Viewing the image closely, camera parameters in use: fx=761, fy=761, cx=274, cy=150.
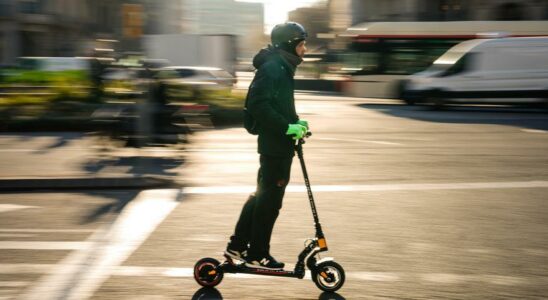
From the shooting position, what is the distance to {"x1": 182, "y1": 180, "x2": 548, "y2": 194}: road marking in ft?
28.1

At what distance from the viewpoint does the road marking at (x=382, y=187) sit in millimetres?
8555

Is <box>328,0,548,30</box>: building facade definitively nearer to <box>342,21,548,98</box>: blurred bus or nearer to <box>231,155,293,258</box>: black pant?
<box>342,21,548,98</box>: blurred bus

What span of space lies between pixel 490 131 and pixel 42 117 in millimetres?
9253

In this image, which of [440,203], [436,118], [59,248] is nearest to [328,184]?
[440,203]

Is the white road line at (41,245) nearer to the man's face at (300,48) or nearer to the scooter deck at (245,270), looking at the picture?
the scooter deck at (245,270)

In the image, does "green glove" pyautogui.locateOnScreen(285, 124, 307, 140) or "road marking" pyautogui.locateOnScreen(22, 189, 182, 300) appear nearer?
Answer: "green glove" pyautogui.locateOnScreen(285, 124, 307, 140)

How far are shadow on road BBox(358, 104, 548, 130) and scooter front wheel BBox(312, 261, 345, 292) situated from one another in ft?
41.1

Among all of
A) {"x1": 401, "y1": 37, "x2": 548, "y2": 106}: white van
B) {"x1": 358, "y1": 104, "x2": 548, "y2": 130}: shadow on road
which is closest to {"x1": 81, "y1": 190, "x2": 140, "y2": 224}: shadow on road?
{"x1": 358, "y1": 104, "x2": 548, "y2": 130}: shadow on road

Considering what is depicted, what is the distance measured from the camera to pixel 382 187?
345 inches

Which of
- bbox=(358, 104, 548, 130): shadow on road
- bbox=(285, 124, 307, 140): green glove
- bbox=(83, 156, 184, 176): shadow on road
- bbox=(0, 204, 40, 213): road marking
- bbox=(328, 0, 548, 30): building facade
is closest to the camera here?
bbox=(285, 124, 307, 140): green glove

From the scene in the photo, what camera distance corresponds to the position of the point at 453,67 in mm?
22078

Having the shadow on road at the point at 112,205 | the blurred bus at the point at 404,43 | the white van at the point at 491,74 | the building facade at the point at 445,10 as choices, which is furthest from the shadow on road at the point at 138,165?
the building facade at the point at 445,10

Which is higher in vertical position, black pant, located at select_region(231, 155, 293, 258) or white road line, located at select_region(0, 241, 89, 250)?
black pant, located at select_region(231, 155, 293, 258)

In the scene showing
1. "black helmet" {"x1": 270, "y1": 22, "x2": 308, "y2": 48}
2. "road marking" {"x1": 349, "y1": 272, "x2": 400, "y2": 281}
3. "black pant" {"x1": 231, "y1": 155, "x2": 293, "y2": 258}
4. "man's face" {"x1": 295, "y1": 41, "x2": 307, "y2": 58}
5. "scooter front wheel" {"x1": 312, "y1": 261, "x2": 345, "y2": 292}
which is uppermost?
"black helmet" {"x1": 270, "y1": 22, "x2": 308, "y2": 48}
